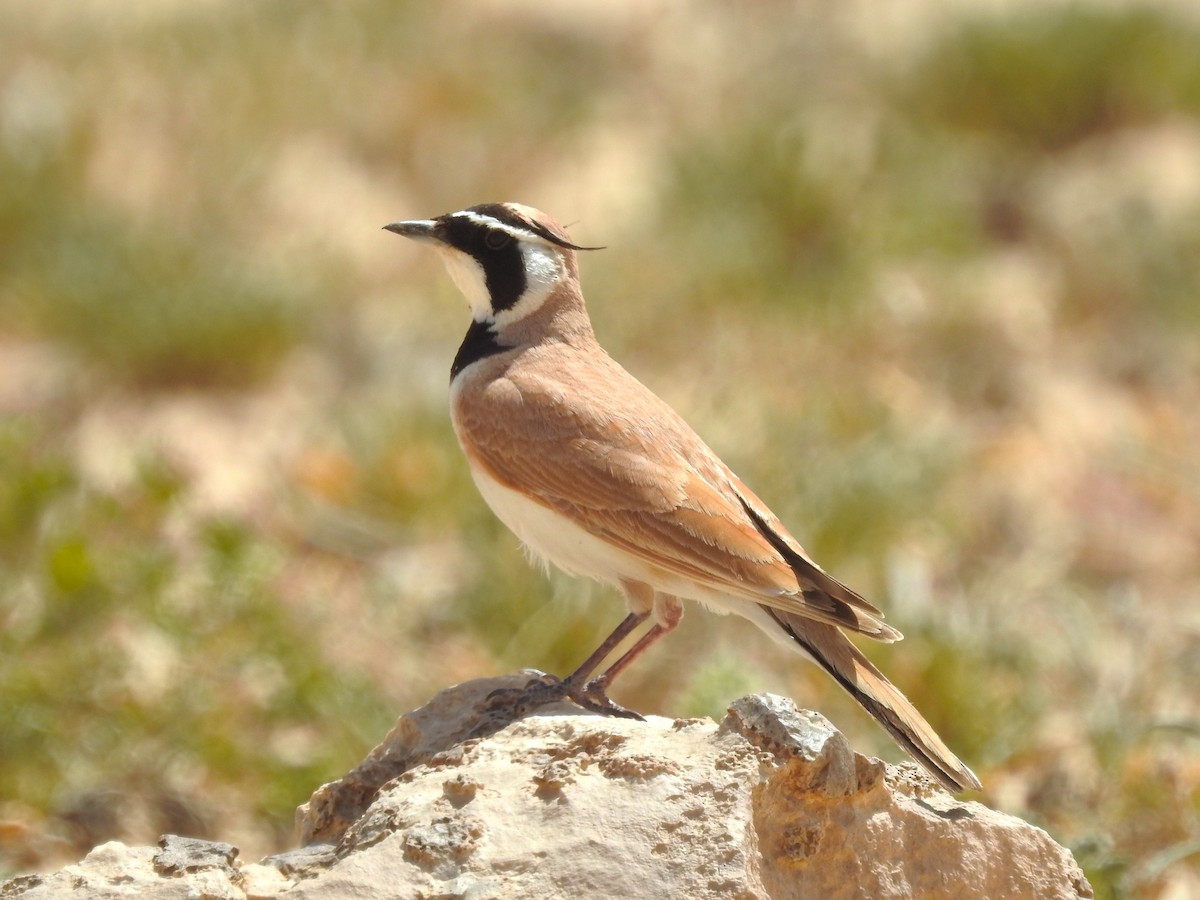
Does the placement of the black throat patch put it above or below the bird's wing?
above

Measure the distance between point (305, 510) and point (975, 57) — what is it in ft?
24.7

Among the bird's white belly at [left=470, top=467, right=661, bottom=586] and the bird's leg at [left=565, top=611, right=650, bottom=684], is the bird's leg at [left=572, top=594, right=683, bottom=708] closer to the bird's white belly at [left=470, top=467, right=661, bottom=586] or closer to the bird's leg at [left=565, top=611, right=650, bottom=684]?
the bird's leg at [left=565, top=611, right=650, bottom=684]

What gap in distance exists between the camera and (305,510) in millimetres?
8492

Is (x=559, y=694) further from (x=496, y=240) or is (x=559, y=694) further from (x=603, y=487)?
(x=496, y=240)

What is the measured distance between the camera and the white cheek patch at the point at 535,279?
16.8 ft

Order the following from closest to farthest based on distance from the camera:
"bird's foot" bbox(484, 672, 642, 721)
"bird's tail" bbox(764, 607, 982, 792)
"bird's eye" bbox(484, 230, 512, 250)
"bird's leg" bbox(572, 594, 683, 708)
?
"bird's tail" bbox(764, 607, 982, 792) < "bird's foot" bbox(484, 672, 642, 721) < "bird's leg" bbox(572, 594, 683, 708) < "bird's eye" bbox(484, 230, 512, 250)

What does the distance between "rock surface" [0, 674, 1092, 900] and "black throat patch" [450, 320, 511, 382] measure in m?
1.57

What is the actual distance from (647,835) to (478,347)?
2.16 metres

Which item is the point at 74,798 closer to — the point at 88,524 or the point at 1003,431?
the point at 88,524

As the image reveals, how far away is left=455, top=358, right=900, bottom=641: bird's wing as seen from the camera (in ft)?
14.4

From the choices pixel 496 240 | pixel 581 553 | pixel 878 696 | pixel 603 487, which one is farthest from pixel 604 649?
pixel 496 240

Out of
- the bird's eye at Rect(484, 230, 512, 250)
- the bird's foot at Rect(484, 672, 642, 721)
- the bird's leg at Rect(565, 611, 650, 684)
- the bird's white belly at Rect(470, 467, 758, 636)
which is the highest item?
the bird's eye at Rect(484, 230, 512, 250)

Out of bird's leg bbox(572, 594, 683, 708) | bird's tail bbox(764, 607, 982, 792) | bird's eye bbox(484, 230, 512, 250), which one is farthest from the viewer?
bird's eye bbox(484, 230, 512, 250)

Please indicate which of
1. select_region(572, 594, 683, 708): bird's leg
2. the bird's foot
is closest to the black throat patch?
select_region(572, 594, 683, 708): bird's leg
